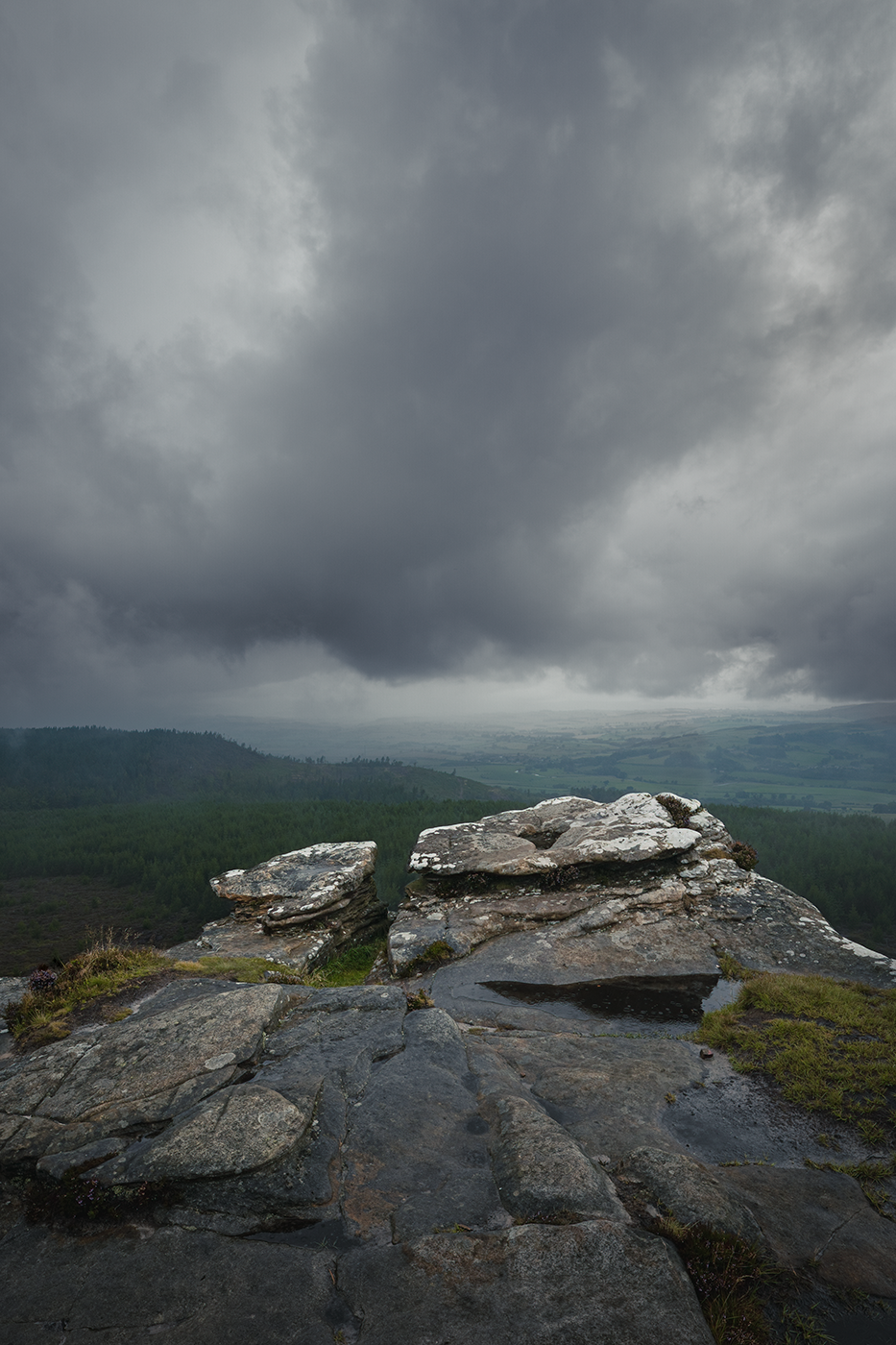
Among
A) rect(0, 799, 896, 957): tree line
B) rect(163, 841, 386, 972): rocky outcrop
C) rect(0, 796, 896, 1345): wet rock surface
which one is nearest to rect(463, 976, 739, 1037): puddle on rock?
rect(0, 796, 896, 1345): wet rock surface

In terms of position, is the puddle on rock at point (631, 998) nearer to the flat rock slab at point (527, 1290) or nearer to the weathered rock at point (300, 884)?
the flat rock slab at point (527, 1290)

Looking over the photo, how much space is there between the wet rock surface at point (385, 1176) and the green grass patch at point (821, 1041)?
25.8 inches

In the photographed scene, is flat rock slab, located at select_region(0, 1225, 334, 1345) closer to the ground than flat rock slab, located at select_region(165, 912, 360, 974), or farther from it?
farther from it

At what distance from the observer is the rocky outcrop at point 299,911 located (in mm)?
17641

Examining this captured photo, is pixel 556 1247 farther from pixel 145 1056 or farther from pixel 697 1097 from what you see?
pixel 145 1056

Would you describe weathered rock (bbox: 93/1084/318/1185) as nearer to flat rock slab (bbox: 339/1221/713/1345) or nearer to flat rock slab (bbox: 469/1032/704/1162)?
flat rock slab (bbox: 339/1221/713/1345)

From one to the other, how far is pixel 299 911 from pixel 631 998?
40.6ft

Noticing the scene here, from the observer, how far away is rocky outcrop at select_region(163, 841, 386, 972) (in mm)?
17641

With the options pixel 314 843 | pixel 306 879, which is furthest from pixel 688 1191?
pixel 314 843

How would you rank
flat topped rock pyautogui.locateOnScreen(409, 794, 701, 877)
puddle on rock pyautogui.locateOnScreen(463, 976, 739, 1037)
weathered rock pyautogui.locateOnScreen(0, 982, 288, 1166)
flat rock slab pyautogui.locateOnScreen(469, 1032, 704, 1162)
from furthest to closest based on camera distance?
flat topped rock pyautogui.locateOnScreen(409, 794, 701, 877) < puddle on rock pyautogui.locateOnScreen(463, 976, 739, 1037) < flat rock slab pyautogui.locateOnScreen(469, 1032, 704, 1162) < weathered rock pyautogui.locateOnScreen(0, 982, 288, 1166)

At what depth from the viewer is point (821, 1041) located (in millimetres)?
9305

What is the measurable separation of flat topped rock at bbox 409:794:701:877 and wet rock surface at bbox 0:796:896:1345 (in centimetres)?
745

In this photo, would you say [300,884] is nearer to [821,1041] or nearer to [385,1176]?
[385,1176]

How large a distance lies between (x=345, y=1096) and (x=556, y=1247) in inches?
152
